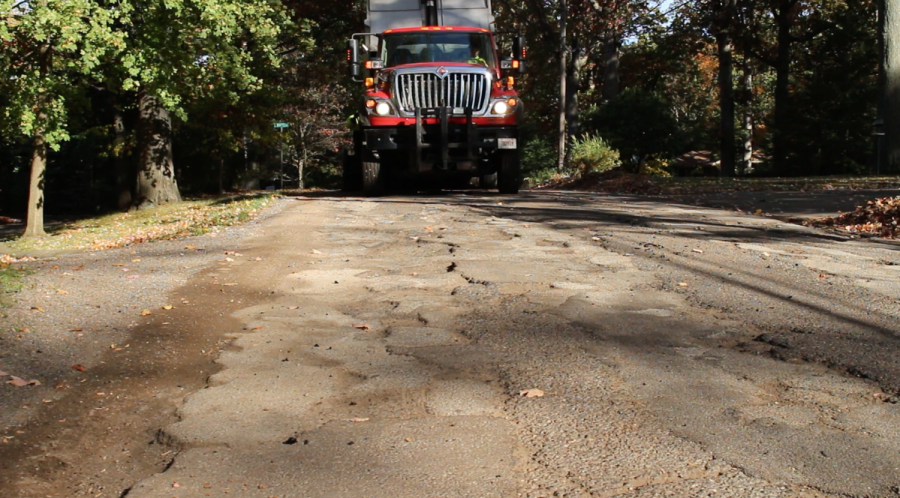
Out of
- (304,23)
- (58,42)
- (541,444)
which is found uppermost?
(304,23)

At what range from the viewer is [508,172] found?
16.9 meters

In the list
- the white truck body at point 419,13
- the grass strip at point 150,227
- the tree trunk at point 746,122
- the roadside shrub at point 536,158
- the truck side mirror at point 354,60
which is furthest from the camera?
the tree trunk at point 746,122

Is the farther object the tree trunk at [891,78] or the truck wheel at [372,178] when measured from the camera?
the tree trunk at [891,78]

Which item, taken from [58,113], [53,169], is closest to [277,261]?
[58,113]

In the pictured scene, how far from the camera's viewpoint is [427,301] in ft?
21.6

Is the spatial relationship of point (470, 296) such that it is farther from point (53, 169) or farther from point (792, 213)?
point (53, 169)

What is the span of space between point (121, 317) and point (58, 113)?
11.6 meters

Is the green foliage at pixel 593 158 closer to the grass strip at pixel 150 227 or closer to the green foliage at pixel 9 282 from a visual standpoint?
the grass strip at pixel 150 227

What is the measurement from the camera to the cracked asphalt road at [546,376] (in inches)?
133

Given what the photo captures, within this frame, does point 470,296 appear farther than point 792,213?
No

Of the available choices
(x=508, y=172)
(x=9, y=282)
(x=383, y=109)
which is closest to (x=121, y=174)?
(x=383, y=109)

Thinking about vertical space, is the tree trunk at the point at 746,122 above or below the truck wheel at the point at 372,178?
above

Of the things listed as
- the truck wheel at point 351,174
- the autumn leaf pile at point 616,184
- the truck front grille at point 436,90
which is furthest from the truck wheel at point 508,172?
the truck wheel at point 351,174

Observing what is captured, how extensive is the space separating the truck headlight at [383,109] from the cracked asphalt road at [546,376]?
22.5 ft
